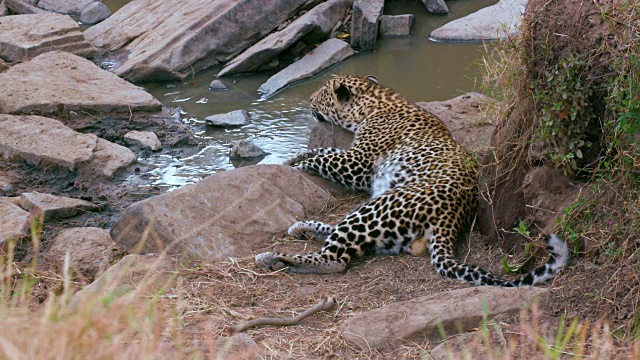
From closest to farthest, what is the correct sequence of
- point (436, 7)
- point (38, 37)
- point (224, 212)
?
point (224, 212), point (38, 37), point (436, 7)

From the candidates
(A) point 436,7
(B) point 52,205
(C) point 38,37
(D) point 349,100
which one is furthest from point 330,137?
(C) point 38,37

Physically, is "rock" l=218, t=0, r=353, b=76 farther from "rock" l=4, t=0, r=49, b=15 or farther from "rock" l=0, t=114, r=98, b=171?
"rock" l=4, t=0, r=49, b=15

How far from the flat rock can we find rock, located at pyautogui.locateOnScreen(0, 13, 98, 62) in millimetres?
6127

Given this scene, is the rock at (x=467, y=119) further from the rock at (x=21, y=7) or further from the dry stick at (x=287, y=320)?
the rock at (x=21, y=7)

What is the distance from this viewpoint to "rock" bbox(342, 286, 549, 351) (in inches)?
205

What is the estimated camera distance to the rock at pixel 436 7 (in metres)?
15.1

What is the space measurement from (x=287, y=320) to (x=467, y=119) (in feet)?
13.7

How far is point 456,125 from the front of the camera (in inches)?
359

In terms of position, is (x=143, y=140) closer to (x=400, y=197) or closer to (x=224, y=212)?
(x=224, y=212)

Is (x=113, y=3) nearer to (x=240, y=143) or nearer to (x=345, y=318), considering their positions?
(x=240, y=143)

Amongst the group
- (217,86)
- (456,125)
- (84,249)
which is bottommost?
(217,86)

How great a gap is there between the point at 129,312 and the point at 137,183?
21.1ft

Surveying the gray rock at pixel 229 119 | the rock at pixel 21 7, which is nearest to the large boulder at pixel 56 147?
the gray rock at pixel 229 119

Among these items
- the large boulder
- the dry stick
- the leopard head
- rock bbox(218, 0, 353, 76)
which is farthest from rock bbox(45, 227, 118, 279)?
rock bbox(218, 0, 353, 76)
